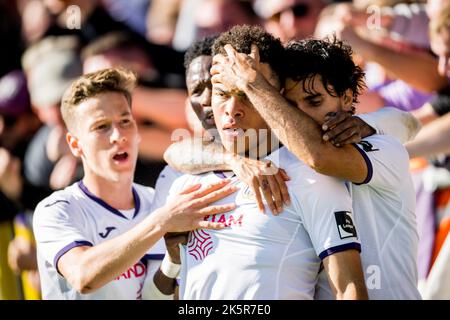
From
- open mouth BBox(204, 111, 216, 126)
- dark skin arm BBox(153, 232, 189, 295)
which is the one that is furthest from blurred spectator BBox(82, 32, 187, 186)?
dark skin arm BBox(153, 232, 189, 295)

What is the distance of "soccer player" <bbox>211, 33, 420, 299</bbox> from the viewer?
11.8 feet

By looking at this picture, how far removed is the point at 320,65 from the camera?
3.87 m

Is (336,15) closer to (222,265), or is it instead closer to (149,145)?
(149,145)

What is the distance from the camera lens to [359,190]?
12.4ft

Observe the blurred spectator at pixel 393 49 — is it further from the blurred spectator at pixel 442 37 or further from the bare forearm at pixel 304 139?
the bare forearm at pixel 304 139

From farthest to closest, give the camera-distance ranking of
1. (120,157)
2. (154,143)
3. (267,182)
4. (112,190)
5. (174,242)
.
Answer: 1. (154,143)
2. (112,190)
3. (120,157)
4. (174,242)
5. (267,182)

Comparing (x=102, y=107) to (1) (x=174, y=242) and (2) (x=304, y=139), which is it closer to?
(1) (x=174, y=242)

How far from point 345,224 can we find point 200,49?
1.78 metres

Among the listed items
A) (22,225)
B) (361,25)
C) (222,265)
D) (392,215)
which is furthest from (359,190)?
(22,225)

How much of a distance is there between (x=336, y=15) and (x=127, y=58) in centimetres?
164

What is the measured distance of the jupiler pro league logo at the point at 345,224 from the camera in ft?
11.5

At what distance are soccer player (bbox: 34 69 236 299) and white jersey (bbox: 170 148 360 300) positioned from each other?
2.11ft

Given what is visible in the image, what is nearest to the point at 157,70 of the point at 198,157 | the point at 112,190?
the point at 112,190

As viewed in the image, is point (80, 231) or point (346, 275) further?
point (80, 231)
